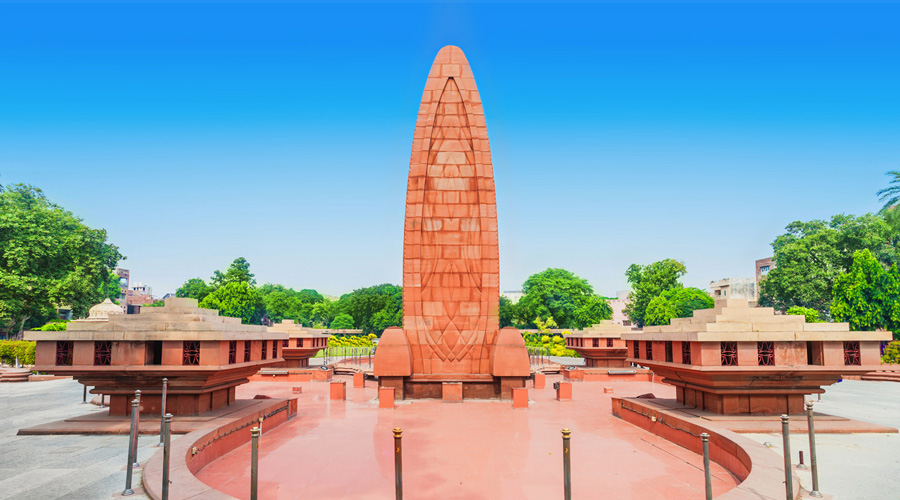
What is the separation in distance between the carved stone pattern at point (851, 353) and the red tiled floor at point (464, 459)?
427 cm

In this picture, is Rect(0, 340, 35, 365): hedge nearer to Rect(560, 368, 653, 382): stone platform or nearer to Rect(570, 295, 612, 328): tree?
Rect(560, 368, 653, 382): stone platform

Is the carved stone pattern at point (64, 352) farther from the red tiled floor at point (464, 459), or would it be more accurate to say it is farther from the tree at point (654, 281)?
the tree at point (654, 281)

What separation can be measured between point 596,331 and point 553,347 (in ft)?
51.7

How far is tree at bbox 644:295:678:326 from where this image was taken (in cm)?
5225

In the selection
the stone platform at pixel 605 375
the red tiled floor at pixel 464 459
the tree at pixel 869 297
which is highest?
the tree at pixel 869 297

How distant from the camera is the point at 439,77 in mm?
20016

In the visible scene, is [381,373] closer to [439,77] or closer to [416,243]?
[416,243]

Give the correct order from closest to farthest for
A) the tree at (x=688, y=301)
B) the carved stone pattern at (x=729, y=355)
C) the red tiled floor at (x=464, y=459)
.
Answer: the red tiled floor at (x=464, y=459), the carved stone pattern at (x=729, y=355), the tree at (x=688, y=301)

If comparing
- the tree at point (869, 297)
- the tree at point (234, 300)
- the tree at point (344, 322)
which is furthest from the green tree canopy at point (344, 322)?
the tree at point (869, 297)

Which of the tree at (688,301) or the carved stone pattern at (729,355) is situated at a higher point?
the tree at (688,301)

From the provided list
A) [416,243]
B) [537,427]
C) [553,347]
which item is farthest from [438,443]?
[553,347]

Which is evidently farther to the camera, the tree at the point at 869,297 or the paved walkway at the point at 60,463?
the tree at the point at 869,297

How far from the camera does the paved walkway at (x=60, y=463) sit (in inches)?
277

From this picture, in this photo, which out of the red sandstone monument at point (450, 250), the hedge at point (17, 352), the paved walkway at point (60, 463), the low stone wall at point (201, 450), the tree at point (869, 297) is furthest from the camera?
the tree at point (869, 297)
